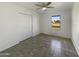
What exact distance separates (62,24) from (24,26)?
231cm

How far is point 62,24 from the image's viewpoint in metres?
5.56

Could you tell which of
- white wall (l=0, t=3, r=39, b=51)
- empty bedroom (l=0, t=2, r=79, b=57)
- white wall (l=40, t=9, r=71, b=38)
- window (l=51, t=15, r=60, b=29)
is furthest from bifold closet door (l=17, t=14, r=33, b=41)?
window (l=51, t=15, r=60, b=29)

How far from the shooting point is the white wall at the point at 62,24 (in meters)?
5.38

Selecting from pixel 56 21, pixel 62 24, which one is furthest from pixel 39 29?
pixel 62 24

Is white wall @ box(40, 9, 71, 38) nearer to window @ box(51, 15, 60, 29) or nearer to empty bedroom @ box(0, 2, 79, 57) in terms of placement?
empty bedroom @ box(0, 2, 79, 57)

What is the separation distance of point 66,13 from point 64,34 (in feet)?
4.12

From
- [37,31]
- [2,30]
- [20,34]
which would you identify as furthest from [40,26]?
[2,30]

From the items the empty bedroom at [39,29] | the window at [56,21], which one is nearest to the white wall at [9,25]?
the empty bedroom at [39,29]

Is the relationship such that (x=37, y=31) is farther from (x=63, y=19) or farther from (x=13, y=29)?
(x=13, y=29)

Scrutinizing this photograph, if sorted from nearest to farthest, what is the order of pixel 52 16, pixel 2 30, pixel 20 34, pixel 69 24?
pixel 2 30, pixel 20 34, pixel 69 24, pixel 52 16

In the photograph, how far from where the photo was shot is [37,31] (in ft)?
21.0

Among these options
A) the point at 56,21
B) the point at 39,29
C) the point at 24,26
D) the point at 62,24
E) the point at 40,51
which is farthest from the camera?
the point at 39,29

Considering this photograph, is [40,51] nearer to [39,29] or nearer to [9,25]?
[9,25]

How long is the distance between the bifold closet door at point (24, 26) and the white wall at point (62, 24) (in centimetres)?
124
